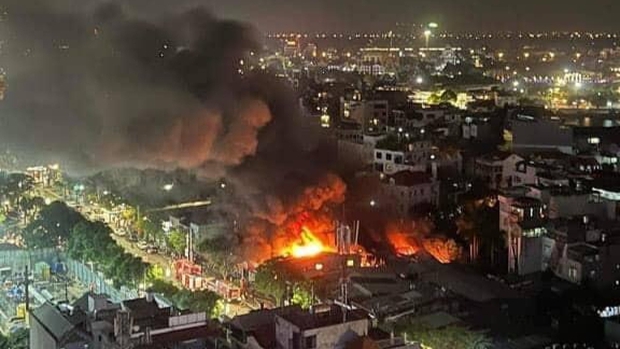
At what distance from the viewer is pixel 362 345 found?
19.2 ft

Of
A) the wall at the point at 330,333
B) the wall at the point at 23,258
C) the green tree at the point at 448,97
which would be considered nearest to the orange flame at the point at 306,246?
the wall at the point at 23,258

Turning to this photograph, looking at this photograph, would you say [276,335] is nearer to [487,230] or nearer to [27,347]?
[27,347]

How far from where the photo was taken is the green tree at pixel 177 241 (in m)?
11.8

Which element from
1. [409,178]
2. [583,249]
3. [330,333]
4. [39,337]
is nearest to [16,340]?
[39,337]

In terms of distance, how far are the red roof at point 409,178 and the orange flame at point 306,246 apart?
77.8 inches

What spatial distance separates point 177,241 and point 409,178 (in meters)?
3.37

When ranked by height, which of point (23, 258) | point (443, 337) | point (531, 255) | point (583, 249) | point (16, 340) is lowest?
point (16, 340)

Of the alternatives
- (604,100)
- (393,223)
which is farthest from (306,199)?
(604,100)

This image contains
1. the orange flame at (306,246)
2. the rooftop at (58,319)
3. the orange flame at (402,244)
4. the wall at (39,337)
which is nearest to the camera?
the rooftop at (58,319)

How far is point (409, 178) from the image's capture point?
13.2 metres

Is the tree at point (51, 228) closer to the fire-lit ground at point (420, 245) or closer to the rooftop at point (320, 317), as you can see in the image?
the fire-lit ground at point (420, 245)

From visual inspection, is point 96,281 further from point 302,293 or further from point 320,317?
point 320,317

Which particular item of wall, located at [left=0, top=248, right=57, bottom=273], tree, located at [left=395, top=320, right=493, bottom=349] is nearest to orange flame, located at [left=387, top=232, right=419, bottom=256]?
tree, located at [left=395, top=320, right=493, bottom=349]

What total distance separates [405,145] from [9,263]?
6168 millimetres
